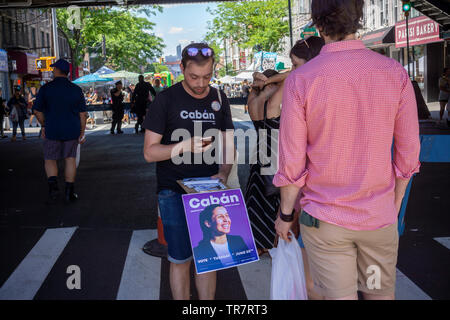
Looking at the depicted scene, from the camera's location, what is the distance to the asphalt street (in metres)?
4.50

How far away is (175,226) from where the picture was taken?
337cm

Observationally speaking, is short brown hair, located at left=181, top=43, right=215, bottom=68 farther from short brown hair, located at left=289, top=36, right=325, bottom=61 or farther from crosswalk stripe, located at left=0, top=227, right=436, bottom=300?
crosswalk stripe, located at left=0, top=227, right=436, bottom=300

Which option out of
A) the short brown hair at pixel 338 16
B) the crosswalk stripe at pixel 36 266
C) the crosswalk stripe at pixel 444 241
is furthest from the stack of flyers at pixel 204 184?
the crosswalk stripe at pixel 444 241

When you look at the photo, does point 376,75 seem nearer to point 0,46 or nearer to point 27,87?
point 0,46

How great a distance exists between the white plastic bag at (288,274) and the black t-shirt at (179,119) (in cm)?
Result: 89

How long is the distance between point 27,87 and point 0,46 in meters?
5.53

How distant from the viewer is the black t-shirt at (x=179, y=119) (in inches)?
132

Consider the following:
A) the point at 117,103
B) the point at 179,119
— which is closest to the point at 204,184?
the point at 179,119

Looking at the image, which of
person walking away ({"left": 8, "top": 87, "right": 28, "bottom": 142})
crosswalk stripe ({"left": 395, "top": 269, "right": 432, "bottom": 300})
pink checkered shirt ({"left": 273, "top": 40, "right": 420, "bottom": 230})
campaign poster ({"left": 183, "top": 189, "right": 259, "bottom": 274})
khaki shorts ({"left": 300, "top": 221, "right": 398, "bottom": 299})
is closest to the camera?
pink checkered shirt ({"left": 273, "top": 40, "right": 420, "bottom": 230})

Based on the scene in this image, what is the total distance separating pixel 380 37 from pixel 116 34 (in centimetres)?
2259

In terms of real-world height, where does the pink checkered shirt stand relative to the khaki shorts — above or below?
above

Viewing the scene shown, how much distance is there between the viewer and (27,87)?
1740 inches

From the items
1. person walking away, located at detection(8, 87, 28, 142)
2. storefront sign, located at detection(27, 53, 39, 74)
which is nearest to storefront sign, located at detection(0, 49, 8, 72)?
storefront sign, located at detection(27, 53, 39, 74)
